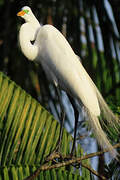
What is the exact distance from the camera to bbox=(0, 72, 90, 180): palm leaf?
1628mm

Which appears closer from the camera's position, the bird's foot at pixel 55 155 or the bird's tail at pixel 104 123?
the bird's foot at pixel 55 155

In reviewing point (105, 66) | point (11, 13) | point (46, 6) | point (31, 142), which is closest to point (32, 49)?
point (31, 142)

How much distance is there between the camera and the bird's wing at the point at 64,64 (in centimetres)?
185

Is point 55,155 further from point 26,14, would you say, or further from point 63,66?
point 26,14

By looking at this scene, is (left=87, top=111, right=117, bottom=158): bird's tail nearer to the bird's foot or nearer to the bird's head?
the bird's foot

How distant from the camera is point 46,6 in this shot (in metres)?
3.52

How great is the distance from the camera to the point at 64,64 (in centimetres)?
194

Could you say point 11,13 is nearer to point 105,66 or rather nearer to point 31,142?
point 105,66

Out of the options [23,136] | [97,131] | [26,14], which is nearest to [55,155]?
[23,136]

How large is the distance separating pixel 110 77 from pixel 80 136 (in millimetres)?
647

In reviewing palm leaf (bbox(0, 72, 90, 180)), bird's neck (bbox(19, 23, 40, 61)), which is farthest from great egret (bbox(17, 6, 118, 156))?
palm leaf (bbox(0, 72, 90, 180))

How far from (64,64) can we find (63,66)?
0.5 inches

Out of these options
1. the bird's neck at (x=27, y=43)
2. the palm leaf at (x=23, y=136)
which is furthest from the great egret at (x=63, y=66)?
the palm leaf at (x=23, y=136)

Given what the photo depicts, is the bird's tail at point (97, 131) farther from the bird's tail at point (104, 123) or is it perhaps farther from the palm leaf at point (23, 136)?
the palm leaf at point (23, 136)
